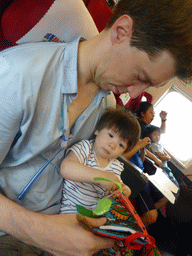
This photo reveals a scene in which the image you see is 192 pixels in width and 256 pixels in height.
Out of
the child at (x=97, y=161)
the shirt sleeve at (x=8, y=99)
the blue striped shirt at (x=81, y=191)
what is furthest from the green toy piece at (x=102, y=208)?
the shirt sleeve at (x=8, y=99)

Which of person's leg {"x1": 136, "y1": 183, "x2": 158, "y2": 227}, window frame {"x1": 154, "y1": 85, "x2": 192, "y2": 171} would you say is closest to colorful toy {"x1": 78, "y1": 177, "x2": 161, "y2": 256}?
person's leg {"x1": 136, "y1": 183, "x2": 158, "y2": 227}

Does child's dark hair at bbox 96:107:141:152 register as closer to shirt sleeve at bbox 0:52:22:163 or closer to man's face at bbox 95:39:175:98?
man's face at bbox 95:39:175:98

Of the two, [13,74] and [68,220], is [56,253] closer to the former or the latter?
[68,220]

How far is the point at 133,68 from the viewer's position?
2.04 ft

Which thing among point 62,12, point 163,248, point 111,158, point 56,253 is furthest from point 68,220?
point 163,248

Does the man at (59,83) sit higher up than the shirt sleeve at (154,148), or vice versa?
the man at (59,83)

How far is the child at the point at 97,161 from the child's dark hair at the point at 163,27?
1.56ft

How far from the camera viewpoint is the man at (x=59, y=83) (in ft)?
1.77

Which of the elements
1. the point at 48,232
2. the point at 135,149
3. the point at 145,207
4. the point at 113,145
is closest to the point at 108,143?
the point at 113,145

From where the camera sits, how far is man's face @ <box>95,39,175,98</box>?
0.58 metres

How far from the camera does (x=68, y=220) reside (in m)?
0.66

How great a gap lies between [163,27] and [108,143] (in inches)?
23.5

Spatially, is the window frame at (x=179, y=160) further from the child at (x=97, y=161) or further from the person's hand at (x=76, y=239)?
the person's hand at (x=76, y=239)

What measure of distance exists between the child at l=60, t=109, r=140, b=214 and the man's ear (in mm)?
465
